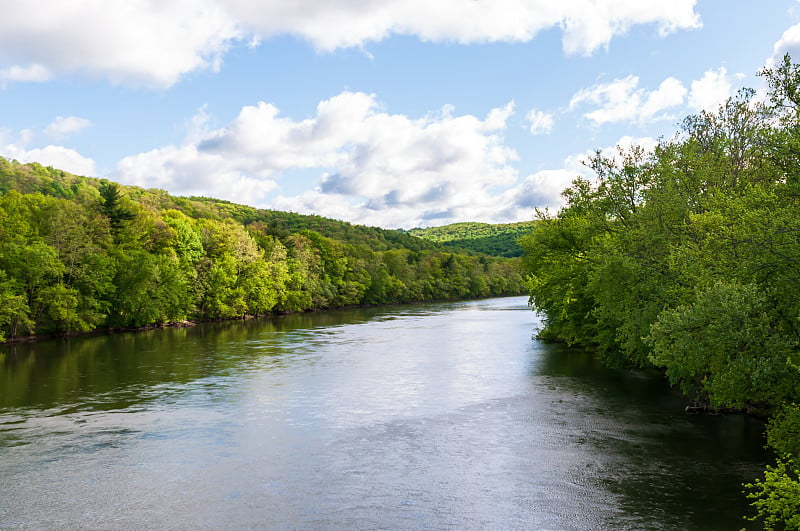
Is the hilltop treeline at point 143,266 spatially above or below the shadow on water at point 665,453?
above

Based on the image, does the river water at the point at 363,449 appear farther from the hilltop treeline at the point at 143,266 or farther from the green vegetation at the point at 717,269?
the hilltop treeline at the point at 143,266

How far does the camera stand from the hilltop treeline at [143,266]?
169ft

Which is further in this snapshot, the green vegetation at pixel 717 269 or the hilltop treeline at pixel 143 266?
the hilltop treeline at pixel 143 266

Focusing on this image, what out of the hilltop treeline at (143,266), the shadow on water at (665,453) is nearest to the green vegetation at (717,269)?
the shadow on water at (665,453)

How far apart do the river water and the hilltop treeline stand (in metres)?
18.0

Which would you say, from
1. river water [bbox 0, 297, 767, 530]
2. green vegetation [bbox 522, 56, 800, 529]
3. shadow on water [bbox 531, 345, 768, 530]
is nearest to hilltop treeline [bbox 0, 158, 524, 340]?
river water [bbox 0, 297, 767, 530]

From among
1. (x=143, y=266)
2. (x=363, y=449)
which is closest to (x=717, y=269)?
(x=363, y=449)

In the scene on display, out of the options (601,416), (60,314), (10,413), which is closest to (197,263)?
(60,314)

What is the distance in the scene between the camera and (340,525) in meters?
13.2

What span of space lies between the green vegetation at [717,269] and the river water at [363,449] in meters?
2.01

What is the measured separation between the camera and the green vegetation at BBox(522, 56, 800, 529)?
43.3 feet

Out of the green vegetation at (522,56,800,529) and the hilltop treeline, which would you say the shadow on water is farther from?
the hilltop treeline

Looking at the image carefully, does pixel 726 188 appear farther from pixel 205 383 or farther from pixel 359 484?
pixel 205 383

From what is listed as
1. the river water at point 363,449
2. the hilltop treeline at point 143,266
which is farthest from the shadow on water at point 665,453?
the hilltop treeline at point 143,266
